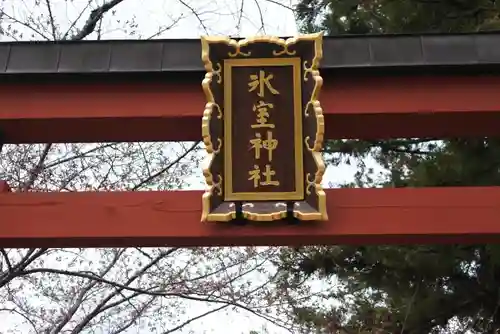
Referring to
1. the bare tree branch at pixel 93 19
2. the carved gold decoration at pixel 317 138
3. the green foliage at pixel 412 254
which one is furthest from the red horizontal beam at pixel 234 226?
the bare tree branch at pixel 93 19

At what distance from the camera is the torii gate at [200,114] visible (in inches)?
132

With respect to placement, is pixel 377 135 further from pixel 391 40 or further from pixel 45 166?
pixel 45 166

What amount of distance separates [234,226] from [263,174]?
12.0 inches

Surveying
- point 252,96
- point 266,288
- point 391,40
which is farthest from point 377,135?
point 266,288

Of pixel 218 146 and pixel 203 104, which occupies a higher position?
pixel 203 104

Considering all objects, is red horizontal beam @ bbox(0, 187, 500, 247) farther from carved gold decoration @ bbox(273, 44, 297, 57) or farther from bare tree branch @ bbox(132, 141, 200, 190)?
bare tree branch @ bbox(132, 141, 200, 190)

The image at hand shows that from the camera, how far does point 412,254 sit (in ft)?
18.0

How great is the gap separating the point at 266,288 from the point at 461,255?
2.45 m

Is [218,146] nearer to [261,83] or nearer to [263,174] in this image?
[263,174]

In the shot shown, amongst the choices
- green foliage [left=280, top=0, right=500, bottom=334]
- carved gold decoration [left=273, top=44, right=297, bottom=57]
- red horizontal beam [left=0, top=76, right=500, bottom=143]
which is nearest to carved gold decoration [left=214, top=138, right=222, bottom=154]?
red horizontal beam [left=0, top=76, right=500, bottom=143]

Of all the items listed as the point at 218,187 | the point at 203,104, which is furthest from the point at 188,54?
the point at 218,187

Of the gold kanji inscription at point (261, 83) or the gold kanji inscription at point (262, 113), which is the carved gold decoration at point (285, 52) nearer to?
the gold kanji inscription at point (261, 83)

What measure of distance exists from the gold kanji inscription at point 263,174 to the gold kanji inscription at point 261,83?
0.40m

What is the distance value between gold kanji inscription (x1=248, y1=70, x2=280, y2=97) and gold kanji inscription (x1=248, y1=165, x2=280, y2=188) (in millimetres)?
400
